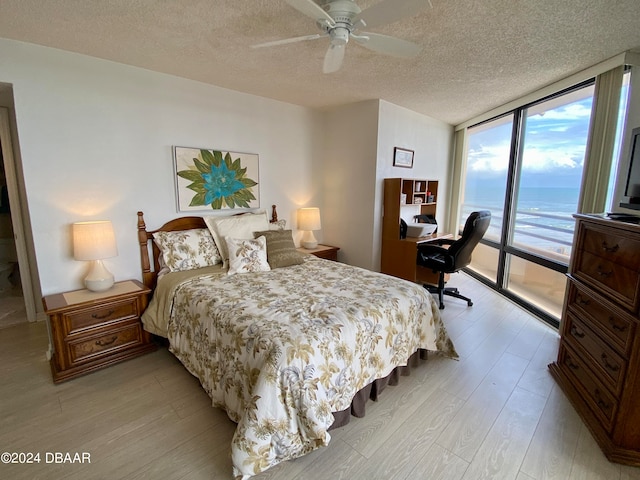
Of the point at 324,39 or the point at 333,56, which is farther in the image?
the point at 324,39

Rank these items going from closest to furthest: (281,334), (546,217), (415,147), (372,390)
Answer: (281,334) → (372,390) → (546,217) → (415,147)

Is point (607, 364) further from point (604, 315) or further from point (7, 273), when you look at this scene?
point (7, 273)

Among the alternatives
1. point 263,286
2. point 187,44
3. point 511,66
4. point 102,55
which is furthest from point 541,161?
point 102,55

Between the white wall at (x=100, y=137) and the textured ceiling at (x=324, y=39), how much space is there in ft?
0.52

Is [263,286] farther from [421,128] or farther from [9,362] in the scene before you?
[421,128]

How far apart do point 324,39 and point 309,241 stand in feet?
7.68

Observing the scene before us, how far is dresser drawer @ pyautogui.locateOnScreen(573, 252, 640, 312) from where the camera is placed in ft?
4.98

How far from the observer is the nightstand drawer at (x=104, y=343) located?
86.0 inches

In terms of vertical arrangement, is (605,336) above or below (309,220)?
below

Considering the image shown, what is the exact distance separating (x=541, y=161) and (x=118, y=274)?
4556mm

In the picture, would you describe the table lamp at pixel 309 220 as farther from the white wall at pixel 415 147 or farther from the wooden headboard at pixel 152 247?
the wooden headboard at pixel 152 247

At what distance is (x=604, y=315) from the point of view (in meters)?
1.75

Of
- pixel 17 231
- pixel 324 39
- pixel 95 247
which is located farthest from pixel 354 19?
pixel 17 231

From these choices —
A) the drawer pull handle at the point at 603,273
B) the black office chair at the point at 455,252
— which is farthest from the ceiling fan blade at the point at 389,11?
the black office chair at the point at 455,252
